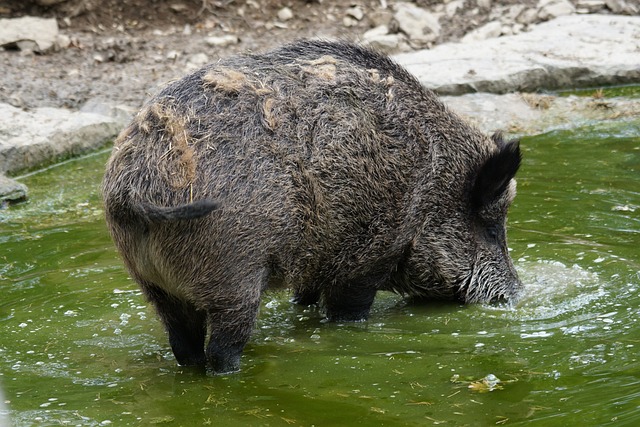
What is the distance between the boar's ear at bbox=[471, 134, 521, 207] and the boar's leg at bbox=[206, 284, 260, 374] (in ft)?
6.12

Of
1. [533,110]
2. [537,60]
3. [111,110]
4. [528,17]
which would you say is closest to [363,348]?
[533,110]

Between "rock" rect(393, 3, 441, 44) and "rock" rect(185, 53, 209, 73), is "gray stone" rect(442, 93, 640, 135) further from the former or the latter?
"rock" rect(185, 53, 209, 73)

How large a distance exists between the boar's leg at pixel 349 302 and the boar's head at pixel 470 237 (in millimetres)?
376

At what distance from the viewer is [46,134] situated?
35.2 feet

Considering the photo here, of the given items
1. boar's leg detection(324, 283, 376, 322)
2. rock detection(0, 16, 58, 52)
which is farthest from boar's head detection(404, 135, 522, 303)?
rock detection(0, 16, 58, 52)

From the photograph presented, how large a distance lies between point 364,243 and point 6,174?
561cm

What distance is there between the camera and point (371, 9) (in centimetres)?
1614

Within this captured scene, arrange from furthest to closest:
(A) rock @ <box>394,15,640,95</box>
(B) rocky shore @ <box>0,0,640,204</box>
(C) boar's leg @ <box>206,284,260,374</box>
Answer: (A) rock @ <box>394,15,640,95</box>
(B) rocky shore @ <box>0,0,640,204</box>
(C) boar's leg @ <box>206,284,260,374</box>

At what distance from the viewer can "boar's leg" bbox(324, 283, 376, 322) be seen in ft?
20.8

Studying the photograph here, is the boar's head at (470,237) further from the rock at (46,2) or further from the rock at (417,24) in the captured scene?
the rock at (46,2)

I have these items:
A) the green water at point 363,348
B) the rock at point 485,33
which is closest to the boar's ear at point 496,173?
the green water at point 363,348

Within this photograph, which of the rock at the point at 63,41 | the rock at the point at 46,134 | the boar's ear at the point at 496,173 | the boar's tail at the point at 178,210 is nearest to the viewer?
the boar's tail at the point at 178,210

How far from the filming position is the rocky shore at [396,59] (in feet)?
36.4

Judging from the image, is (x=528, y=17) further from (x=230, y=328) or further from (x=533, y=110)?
(x=230, y=328)
